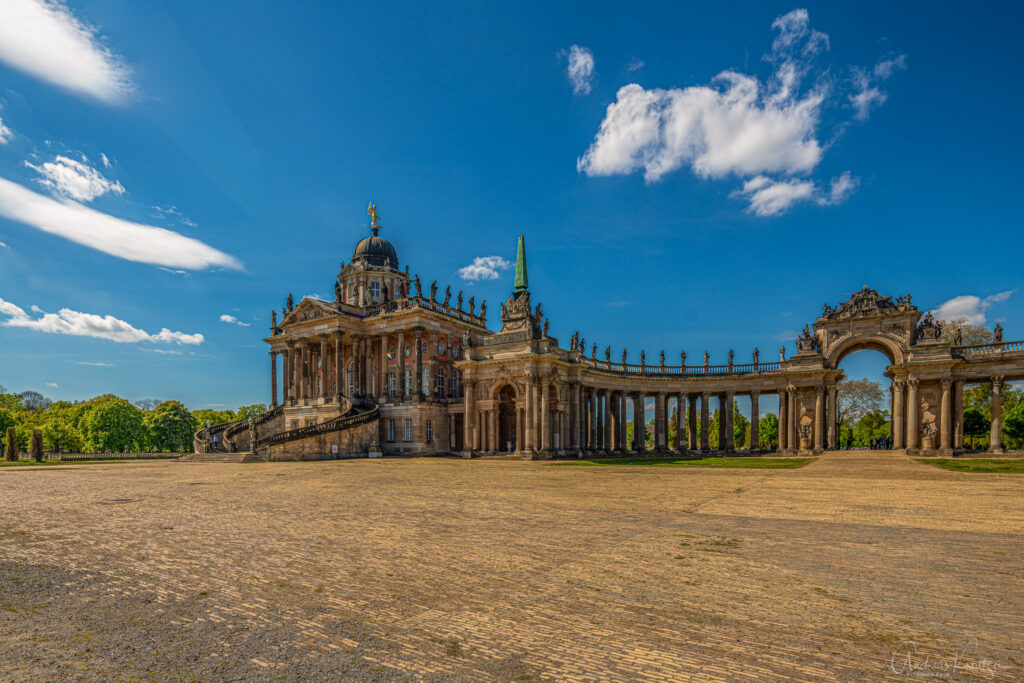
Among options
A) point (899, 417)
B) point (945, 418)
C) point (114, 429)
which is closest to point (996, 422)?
point (945, 418)

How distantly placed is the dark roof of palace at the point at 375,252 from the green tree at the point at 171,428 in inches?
1554

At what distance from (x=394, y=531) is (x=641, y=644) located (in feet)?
24.7

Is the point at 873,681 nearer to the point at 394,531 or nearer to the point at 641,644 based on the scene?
the point at 641,644

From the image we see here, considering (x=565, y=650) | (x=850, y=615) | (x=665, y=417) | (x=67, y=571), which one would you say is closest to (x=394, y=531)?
(x=67, y=571)

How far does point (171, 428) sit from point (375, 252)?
43631 millimetres

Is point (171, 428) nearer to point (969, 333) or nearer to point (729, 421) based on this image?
point (729, 421)

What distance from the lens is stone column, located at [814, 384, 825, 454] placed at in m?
55.7

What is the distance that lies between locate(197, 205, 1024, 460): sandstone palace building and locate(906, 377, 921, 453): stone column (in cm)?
14

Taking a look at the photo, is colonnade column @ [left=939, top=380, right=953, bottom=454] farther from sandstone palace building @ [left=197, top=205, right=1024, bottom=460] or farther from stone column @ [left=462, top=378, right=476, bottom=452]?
stone column @ [left=462, top=378, right=476, bottom=452]

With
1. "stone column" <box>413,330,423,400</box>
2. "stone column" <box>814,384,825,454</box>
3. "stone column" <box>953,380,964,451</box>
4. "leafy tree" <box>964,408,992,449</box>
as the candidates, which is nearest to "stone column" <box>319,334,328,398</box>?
"stone column" <box>413,330,423,400</box>

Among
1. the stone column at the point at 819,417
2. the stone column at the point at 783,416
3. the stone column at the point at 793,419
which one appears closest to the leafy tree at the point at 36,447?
the stone column at the point at 783,416

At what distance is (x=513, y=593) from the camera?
302 inches

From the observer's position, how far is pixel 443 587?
7977mm

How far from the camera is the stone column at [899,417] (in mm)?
53406
